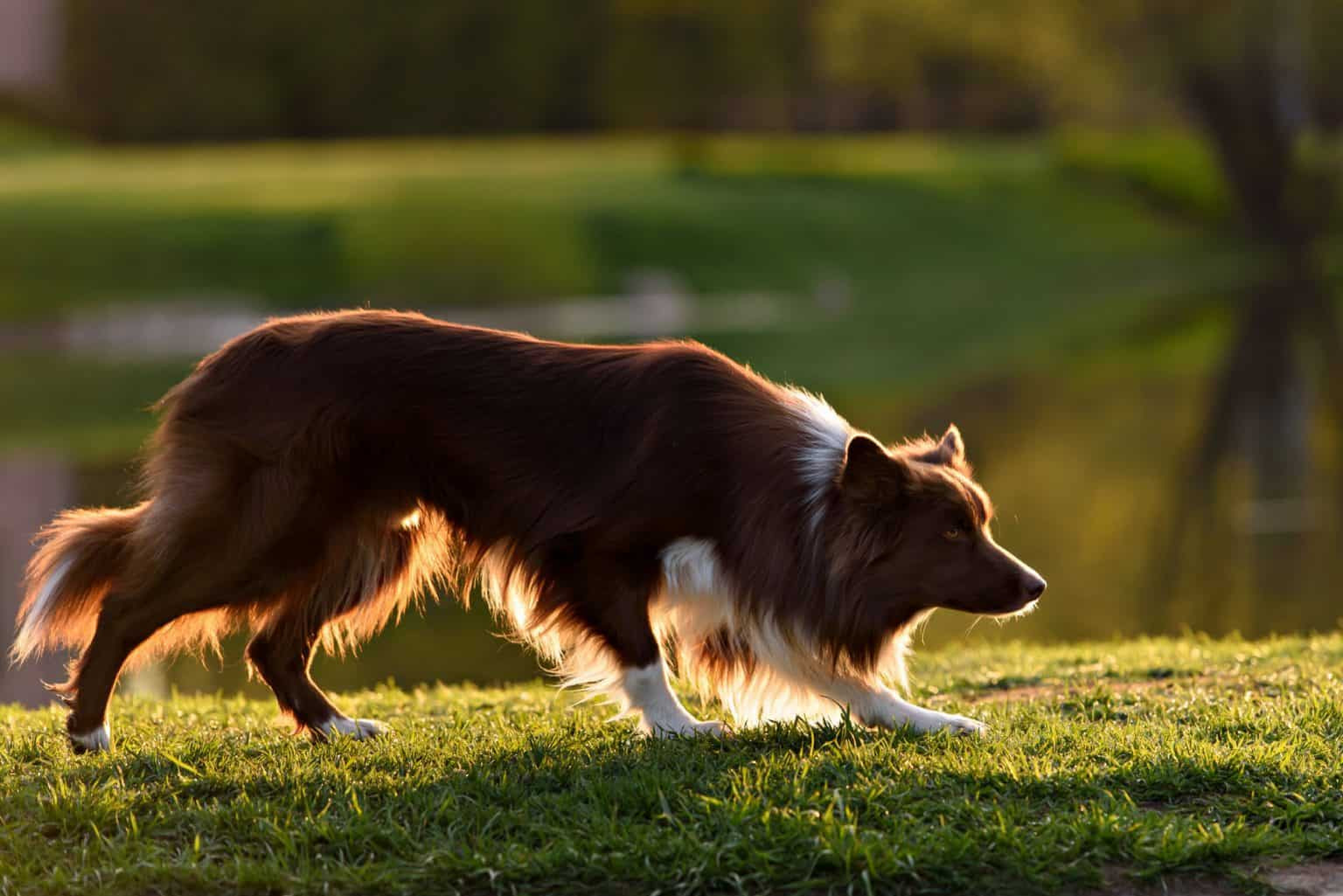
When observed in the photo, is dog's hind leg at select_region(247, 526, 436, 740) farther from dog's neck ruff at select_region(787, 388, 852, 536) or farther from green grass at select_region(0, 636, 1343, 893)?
dog's neck ruff at select_region(787, 388, 852, 536)

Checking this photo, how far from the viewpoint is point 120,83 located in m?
58.2

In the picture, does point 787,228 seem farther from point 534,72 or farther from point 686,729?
point 686,729

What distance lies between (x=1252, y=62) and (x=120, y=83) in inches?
1425

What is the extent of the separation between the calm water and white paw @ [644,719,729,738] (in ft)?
9.61

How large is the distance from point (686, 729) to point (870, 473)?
45.5 inches

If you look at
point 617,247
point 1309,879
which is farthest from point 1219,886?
point 617,247

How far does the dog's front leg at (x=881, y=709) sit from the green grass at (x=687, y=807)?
0.59 feet

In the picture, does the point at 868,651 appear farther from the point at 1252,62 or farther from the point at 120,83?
the point at 120,83

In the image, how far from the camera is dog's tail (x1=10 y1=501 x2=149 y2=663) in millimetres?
6312

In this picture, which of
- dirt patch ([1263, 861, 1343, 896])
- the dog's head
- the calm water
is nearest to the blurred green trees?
the calm water

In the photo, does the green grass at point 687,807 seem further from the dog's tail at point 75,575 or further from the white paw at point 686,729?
the dog's tail at point 75,575

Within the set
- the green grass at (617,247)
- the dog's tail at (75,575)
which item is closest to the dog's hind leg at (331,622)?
the dog's tail at (75,575)

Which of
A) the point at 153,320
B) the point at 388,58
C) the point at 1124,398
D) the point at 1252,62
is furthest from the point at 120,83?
the point at 1124,398

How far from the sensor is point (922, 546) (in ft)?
20.4
